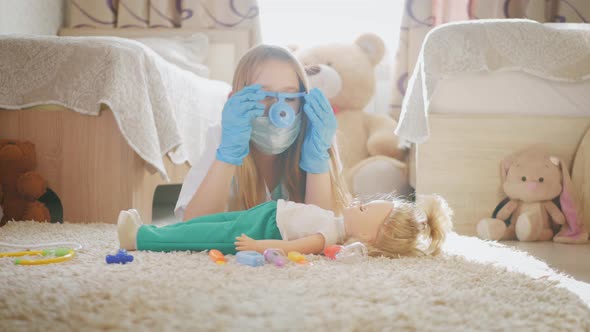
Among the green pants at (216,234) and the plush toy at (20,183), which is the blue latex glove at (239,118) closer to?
the green pants at (216,234)

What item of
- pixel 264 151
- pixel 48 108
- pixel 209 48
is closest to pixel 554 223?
pixel 264 151

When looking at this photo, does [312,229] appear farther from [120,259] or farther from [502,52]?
[502,52]

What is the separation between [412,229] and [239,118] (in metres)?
0.41

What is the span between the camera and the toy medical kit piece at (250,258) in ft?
3.28

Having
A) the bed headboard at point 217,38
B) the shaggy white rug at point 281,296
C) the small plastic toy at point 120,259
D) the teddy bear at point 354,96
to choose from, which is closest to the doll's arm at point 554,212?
the shaggy white rug at point 281,296

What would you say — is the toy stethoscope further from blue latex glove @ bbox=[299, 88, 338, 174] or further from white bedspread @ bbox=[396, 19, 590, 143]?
white bedspread @ bbox=[396, 19, 590, 143]

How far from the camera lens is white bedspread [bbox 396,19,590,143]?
1739 mm

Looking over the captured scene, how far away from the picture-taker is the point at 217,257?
104cm

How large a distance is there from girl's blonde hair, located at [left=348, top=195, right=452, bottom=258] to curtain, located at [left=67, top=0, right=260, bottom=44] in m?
2.18

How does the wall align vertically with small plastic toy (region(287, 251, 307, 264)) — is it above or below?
above

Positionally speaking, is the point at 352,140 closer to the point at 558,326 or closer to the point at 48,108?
the point at 48,108

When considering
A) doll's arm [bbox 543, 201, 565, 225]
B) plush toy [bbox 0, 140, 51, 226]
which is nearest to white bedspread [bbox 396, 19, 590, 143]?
doll's arm [bbox 543, 201, 565, 225]

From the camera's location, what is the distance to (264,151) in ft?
4.40

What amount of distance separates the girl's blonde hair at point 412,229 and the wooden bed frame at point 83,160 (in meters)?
0.83
